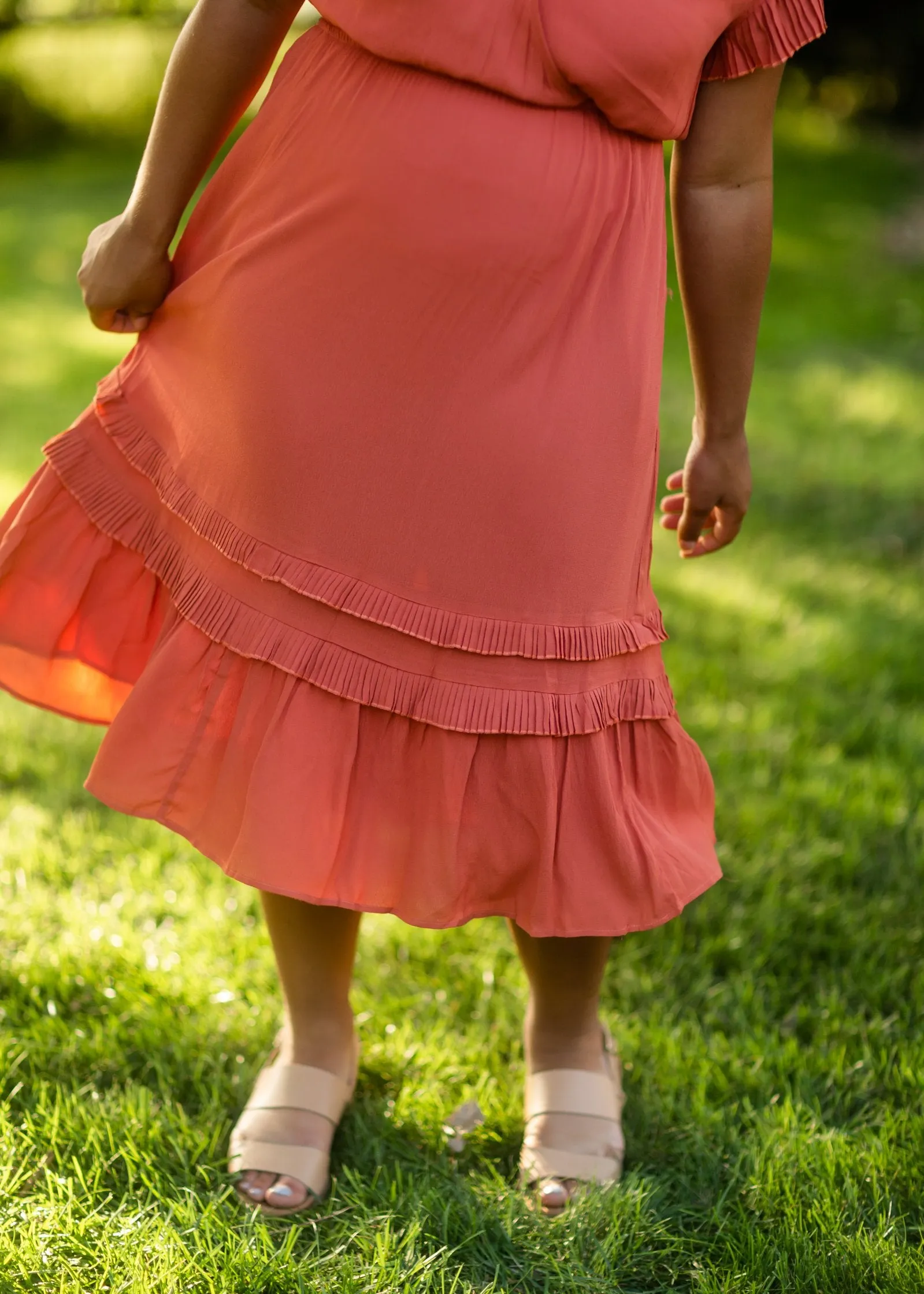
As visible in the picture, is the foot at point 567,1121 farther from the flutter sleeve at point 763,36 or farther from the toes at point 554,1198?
the flutter sleeve at point 763,36

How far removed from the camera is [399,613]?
1.39 m

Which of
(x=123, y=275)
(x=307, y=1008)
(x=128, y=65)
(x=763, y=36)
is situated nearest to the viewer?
(x=763, y=36)

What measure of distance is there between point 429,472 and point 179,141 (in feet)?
1.60

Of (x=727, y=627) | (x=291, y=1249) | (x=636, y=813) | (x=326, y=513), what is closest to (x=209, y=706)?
(x=326, y=513)

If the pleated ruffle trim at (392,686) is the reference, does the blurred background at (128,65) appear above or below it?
below

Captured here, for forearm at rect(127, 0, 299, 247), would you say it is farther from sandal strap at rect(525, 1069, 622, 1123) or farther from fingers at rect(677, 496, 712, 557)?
sandal strap at rect(525, 1069, 622, 1123)

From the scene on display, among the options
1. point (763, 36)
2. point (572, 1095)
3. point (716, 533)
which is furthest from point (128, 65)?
point (572, 1095)

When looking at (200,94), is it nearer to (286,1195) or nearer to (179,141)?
(179,141)

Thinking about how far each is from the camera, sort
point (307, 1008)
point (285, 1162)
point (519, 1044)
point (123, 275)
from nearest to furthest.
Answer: point (123, 275) → point (285, 1162) → point (307, 1008) → point (519, 1044)

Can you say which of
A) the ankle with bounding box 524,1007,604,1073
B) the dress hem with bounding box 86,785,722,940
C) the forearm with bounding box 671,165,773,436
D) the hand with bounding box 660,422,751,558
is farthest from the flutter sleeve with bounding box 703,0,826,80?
the ankle with bounding box 524,1007,604,1073

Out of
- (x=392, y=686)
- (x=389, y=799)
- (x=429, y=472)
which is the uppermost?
(x=429, y=472)

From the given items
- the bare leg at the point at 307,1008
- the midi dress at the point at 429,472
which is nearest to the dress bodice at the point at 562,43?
the midi dress at the point at 429,472

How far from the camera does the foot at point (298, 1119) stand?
62.9 inches

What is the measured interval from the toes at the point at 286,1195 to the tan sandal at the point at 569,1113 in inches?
10.8
